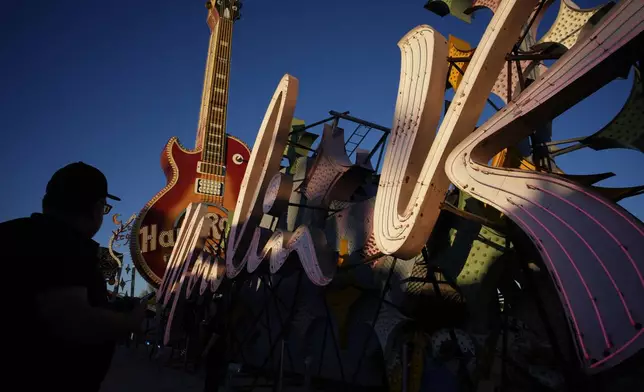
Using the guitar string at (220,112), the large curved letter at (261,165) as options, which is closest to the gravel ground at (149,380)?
the large curved letter at (261,165)

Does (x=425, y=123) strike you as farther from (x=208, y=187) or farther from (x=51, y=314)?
(x=208, y=187)

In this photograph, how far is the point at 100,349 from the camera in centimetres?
209

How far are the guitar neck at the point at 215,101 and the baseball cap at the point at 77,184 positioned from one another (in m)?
28.5

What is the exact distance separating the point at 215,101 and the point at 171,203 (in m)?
7.32

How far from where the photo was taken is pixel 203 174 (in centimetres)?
2989

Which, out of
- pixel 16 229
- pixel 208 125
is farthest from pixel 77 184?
pixel 208 125

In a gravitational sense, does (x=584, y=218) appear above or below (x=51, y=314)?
above

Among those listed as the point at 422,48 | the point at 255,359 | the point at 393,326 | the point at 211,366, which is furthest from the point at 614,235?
the point at 255,359

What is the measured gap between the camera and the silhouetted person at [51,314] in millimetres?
Answer: 1912

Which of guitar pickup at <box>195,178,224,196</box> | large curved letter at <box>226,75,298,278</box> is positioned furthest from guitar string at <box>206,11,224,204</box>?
large curved letter at <box>226,75,298,278</box>

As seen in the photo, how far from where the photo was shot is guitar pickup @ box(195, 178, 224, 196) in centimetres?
2945

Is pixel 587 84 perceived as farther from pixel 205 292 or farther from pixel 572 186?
pixel 205 292

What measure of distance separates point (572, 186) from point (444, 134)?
5.63 ft

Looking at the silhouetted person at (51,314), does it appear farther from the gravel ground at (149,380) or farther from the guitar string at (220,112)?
the guitar string at (220,112)
